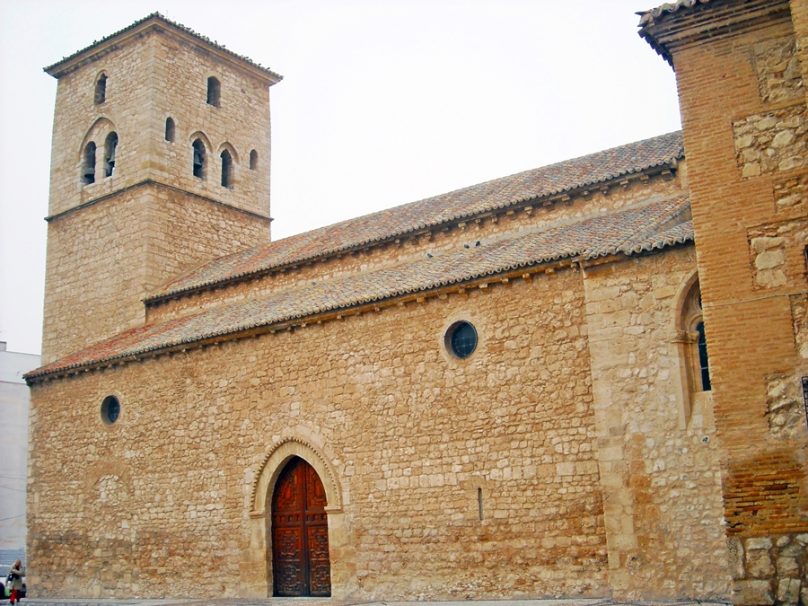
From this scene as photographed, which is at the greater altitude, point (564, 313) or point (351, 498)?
point (564, 313)

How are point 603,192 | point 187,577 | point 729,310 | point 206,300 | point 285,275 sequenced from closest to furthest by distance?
point 729,310, point 603,192, point 187,577, point 285,275, point 206,300

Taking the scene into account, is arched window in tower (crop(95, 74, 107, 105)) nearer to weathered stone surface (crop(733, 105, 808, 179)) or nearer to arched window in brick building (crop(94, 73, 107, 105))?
arched window in brick building (crop(94, 73, 107, 105))

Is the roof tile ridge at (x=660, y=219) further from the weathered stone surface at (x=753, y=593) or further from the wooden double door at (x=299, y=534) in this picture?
the wooden double door at (x=299, y=534)

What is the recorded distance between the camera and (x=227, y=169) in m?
26.6

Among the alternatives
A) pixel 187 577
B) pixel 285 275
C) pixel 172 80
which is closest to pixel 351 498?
pixel 187 577

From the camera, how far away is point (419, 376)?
48.3 ft

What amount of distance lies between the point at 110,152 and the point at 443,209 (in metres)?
10.9

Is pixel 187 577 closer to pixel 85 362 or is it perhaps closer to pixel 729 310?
pixel 85 362

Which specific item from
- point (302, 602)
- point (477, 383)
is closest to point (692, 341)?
point (477, 383)

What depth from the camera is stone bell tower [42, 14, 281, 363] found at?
2366cm

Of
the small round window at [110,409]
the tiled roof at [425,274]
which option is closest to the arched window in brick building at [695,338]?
the tiled roof at [425,274]

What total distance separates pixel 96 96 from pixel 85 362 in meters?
9.11

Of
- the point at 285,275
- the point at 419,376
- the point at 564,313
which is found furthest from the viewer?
the point at 285,275

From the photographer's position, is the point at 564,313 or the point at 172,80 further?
the point at 172,80
